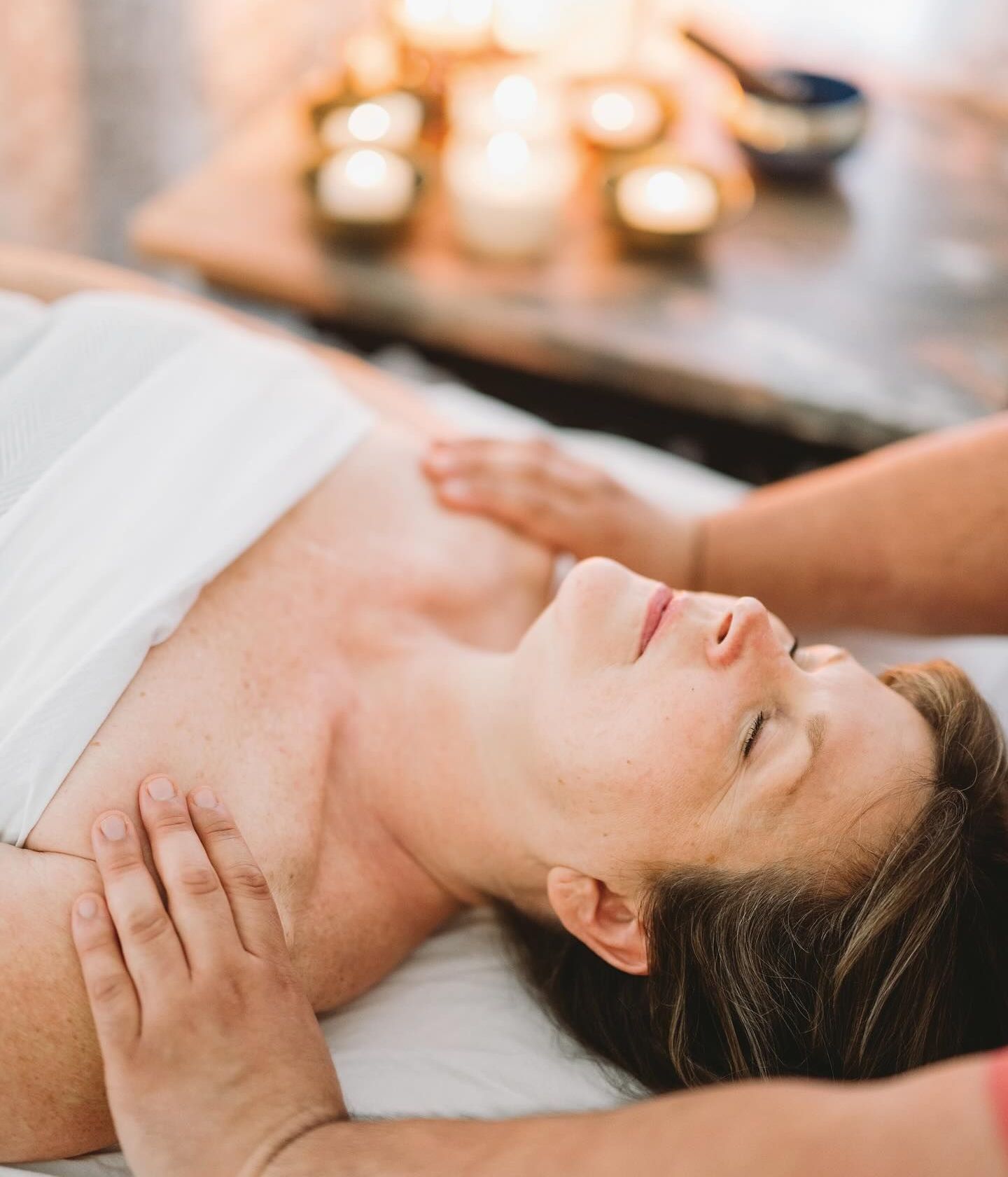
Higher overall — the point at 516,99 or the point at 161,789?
the point at 516,99

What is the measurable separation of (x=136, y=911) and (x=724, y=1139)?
0.54m

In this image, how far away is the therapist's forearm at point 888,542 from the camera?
4.91 feet

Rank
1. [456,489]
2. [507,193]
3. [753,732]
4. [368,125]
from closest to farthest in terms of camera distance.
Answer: [753,732]
[456,489]
[507,193]
[368,125]

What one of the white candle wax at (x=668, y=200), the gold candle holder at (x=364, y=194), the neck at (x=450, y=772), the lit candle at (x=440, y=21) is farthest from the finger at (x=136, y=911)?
the lit candle at (x=440, y=21)

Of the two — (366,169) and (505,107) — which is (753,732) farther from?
(505,107)

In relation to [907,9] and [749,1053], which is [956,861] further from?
[907,9]

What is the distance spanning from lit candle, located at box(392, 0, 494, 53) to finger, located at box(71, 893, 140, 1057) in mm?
2021

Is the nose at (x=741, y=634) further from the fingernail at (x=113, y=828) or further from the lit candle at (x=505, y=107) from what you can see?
the lit candle at (x=505, y=107)

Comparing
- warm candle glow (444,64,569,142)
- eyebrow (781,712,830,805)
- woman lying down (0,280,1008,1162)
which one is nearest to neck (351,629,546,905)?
woman lying down (0,280,1008,1162)

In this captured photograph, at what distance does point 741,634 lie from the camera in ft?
3.70

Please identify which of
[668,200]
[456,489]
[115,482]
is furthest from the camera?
[668,200]

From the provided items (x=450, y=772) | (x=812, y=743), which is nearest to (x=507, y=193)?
(x=450, y=772)

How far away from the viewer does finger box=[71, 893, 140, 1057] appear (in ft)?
3.11

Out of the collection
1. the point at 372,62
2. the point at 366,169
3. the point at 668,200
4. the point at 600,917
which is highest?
the point at 372,62
